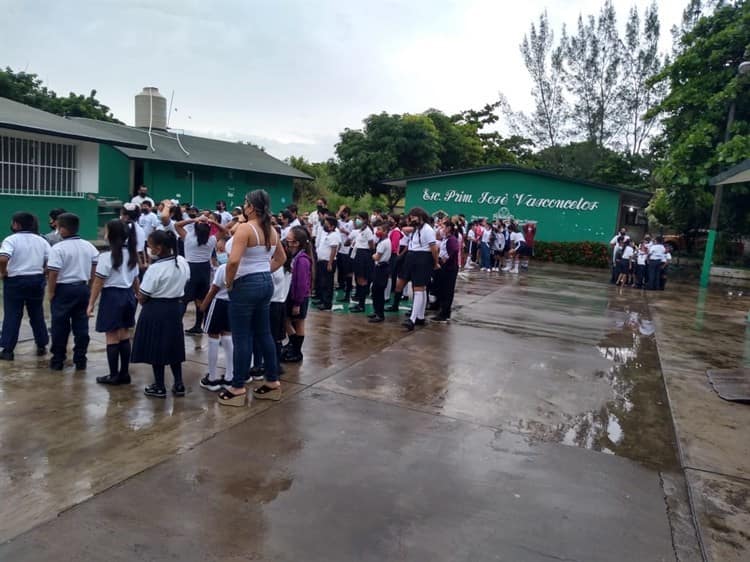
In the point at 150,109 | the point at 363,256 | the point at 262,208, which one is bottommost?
the point at 363,256

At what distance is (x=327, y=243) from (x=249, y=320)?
4.58 meters

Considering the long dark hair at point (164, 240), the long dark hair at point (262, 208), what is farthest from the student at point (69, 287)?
the long dark hair at point (262, 208)

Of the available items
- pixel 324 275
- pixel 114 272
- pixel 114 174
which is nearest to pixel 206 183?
pixel 114 174

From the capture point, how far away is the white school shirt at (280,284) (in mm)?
5645

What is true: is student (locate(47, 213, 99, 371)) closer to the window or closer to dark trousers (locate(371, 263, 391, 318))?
dark trousers (locate(371, 263, 391, 318))

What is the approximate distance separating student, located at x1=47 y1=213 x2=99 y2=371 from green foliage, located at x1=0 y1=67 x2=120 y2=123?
81.7 feet

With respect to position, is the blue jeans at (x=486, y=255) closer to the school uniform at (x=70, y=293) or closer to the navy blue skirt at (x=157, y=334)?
the school uniform at (x=70, y=293)

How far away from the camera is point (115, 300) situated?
5.40m

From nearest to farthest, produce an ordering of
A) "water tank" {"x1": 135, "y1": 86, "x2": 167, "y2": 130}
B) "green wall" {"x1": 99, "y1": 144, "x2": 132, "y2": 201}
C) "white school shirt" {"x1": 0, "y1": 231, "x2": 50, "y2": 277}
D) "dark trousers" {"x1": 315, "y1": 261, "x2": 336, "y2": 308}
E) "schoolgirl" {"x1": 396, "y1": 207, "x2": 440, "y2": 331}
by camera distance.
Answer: "white school shirt" {"x1": 0, "y1": 231, "x2": 50, "y2": 277} → "schoolgirl" {"x1": 396, "y1": 207, "x2": 440, "y2": 331} → "dark trousers" {"x1": 315, "y1": 261, "x2": 336, "y2": 308} → "green wall" {"x1": 99, "y1": 144, "x2": 132, "y2": 201} → "water tank" {"x1": 135, "y1": 86, "x2": 167, "y2": 130}

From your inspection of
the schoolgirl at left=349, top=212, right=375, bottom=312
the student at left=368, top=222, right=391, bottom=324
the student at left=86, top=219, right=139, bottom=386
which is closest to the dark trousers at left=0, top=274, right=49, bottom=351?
the student at left=86, top=219, right=139, bottom=386

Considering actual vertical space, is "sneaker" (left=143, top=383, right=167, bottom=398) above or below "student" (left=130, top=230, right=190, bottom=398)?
below

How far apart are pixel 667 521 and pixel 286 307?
3.97 metres

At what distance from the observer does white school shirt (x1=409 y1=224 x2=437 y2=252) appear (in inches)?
329

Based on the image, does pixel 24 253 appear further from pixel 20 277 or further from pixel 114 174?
pixel 114 174
